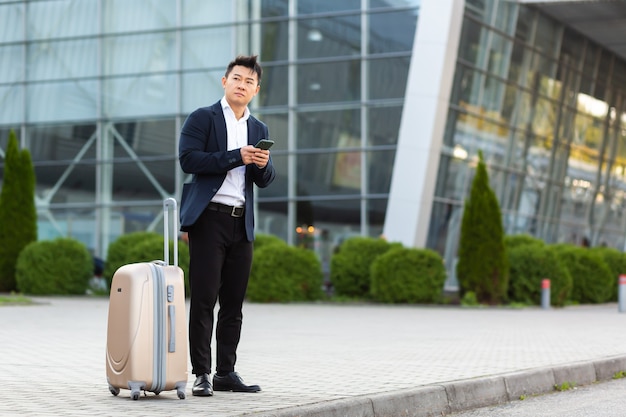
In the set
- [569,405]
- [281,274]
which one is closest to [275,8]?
[281,274]

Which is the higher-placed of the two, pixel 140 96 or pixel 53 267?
pixel 140 96

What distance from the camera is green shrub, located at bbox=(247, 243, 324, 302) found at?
23062 mm

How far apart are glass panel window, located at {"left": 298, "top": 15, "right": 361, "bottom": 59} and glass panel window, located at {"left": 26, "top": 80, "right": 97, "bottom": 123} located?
6094 millimetres

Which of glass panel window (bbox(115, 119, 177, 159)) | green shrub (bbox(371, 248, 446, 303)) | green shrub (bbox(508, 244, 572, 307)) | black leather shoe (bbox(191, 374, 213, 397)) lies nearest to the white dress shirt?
black leather shoe (bbox(191, 374, 213, 397))

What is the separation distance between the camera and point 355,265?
23625 millimetres

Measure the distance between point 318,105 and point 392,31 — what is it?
2.57 metres

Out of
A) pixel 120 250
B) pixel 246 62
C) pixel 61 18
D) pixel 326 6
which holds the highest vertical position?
pixel 326 6

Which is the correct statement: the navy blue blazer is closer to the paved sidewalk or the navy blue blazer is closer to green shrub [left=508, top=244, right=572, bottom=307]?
the paved sidewalk

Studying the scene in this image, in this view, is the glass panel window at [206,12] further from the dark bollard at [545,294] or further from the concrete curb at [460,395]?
A: the concrete curb at [460,395]

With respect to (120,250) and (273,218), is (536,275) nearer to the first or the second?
(273,218)

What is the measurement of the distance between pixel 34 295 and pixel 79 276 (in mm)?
1112

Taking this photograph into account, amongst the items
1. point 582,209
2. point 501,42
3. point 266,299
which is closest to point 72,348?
point 266,299

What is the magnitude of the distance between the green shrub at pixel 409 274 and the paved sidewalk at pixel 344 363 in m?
3.92

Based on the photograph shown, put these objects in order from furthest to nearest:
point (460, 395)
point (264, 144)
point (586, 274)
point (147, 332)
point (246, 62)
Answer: point (586, 274)
point (460, 395)
point (246, 62)
point (264, 144)
point (147, 332)
